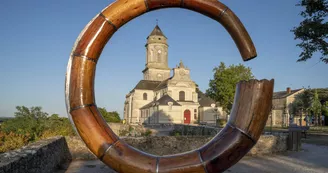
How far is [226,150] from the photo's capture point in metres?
1.77

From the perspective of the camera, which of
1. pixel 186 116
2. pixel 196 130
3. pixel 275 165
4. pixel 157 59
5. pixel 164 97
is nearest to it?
pixel 275 165

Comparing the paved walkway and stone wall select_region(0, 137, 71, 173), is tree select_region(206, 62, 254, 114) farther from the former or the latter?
stone wall select_region(0, 137, 71, 173)

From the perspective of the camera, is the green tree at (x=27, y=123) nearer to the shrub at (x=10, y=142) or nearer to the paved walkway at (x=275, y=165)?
the shrub at (x=10, y=142)

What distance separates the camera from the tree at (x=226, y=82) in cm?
3609

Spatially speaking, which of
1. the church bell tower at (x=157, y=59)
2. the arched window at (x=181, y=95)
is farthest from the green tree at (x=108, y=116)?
the church bell tower at (x=157, y=59)

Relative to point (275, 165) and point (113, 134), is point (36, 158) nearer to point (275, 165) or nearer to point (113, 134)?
point (113, 134)

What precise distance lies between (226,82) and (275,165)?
87.5ft

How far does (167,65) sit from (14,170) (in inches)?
2541

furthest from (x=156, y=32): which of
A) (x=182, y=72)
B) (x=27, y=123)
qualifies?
(x=27, y=123)

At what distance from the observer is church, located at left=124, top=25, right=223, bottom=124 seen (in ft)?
158

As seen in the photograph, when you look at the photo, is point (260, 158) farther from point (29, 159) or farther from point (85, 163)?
point (29, 159)

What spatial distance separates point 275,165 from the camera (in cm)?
1081

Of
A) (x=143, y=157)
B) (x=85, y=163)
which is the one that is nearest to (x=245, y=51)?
(x=143, y=157)

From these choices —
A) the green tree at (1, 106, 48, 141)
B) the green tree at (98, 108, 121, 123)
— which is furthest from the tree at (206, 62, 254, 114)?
the green tree at (1, 106, 48, 141)
